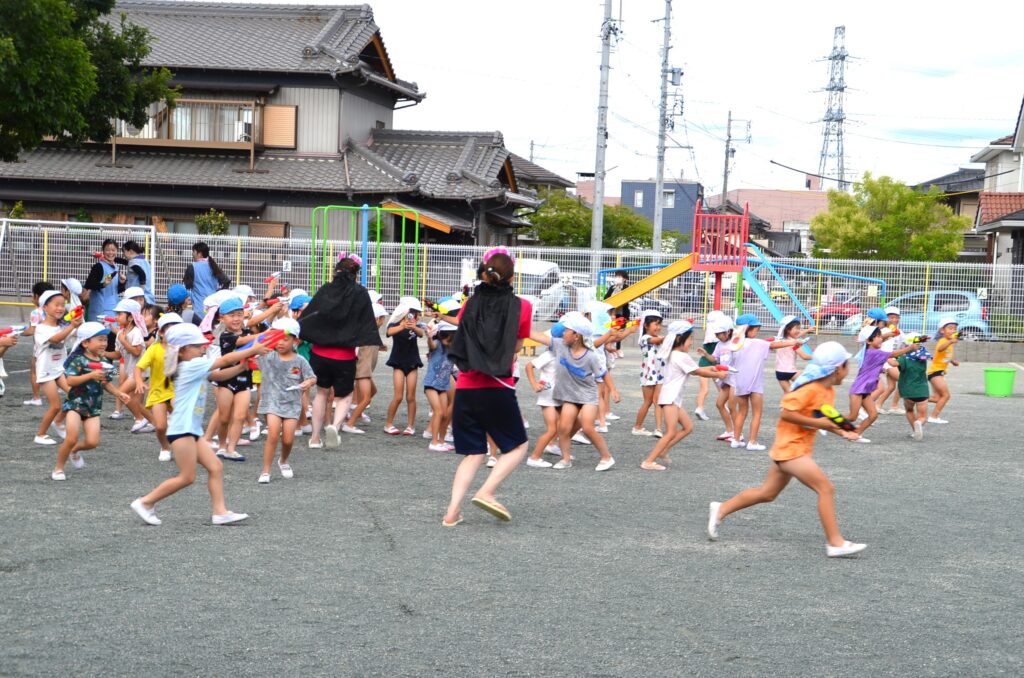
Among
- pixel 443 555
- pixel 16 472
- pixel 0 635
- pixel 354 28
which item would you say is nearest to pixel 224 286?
pixel 16 472

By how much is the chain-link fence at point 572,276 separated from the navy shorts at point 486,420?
1712cm

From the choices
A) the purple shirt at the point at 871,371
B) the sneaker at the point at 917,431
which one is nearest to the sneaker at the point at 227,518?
the purple shirt at the point at 871,371

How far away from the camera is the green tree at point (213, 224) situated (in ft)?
97.0

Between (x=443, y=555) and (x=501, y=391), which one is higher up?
(x=501, y=391)

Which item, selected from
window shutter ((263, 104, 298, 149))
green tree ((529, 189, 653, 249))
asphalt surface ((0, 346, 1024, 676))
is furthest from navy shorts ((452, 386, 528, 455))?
green tree ((529, 189, 653, 249))

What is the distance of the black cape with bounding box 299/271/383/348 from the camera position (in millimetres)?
10062

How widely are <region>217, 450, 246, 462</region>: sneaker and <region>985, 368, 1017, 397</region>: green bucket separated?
41.0 feet

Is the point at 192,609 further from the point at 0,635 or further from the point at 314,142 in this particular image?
the point at 314,142

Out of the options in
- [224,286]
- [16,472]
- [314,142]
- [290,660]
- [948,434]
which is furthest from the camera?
[314,142]

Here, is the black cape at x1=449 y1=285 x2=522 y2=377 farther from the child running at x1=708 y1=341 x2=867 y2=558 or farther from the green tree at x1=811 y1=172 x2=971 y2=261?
the green tree at x1=811 y1=172 x2=971 y2=261

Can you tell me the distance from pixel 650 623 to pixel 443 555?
1.66m

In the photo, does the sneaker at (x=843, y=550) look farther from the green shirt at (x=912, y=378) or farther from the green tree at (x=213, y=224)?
the green tree at (x=213, y=224)

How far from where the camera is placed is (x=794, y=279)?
84.0 feet

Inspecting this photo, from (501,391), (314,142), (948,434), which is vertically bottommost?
(948,434)
